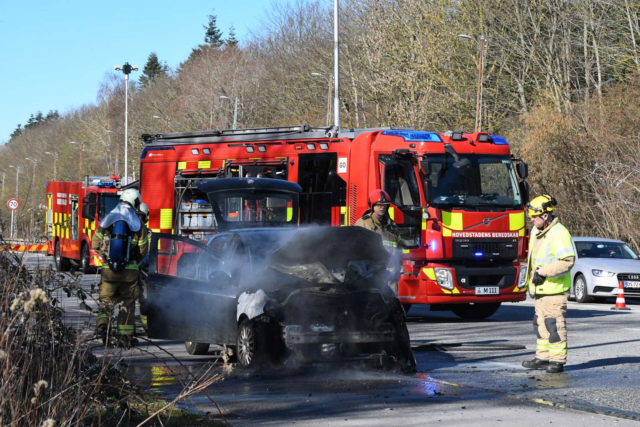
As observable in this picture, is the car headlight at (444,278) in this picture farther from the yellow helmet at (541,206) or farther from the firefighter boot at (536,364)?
the firefighter boot at (536,364)

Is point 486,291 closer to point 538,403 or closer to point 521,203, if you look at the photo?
point 521,203

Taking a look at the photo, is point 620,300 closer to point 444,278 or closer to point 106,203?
point 444,278

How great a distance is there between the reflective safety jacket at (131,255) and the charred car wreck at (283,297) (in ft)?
1.19

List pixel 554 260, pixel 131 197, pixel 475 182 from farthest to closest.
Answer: pixel 475 182, pixel 131 197, pixel 554 260

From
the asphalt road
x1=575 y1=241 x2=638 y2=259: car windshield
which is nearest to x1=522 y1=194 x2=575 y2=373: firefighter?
the asphalt road

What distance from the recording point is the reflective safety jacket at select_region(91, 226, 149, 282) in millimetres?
10438

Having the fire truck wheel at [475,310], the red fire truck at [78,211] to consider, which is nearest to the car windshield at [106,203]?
the red fire truck at [78,211]

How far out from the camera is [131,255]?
1057 centimetres

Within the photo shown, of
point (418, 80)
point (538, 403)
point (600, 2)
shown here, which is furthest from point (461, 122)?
point (538, 403)


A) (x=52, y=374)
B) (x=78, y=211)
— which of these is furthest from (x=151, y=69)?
(x=52, y=374)

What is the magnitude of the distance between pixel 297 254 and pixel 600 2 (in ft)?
97.2

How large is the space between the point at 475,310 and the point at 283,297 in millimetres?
8230

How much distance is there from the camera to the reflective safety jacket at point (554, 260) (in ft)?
33.0

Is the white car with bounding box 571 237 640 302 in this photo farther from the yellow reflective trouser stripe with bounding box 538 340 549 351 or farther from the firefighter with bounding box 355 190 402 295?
the yellow reflective trouser stripe with bounding box 538 340 549 351
